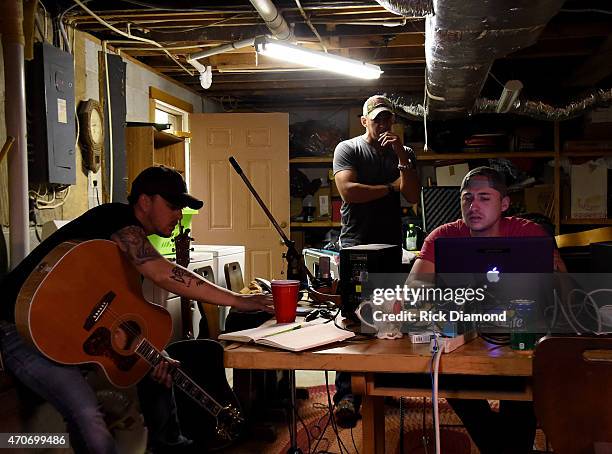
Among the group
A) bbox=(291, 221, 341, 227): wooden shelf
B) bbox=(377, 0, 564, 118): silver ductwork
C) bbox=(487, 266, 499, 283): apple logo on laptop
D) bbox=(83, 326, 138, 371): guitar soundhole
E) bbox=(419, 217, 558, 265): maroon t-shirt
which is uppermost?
bbox=(377, 0, 564, 118): silver ductwork

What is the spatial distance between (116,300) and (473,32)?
1.92 meters

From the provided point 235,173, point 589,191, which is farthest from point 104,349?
point 589,191

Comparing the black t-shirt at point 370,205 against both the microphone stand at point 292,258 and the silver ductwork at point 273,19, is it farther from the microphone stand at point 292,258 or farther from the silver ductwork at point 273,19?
the silver ductwork at point 273,19

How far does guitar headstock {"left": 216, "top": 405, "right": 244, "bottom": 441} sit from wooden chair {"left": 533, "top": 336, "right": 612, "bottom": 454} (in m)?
1.49

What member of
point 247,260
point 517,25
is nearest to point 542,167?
point 247,260

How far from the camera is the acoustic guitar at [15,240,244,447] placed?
189 cm

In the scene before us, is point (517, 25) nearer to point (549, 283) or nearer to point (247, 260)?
point (549, 283)

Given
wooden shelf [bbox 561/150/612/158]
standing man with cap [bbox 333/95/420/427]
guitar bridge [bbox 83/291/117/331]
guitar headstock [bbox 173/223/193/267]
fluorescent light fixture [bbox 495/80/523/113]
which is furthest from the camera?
wooden shelf [bbox 561/150/612/158]

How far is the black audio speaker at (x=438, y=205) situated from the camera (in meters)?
5.14

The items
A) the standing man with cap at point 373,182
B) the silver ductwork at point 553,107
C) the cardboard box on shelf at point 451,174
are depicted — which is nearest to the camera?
the standing man with cap at point 373,182

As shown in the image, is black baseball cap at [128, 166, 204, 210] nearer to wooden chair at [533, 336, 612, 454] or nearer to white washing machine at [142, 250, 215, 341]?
white washing machine at [142, 250, 215, 341]

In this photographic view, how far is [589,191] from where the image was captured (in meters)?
5.31

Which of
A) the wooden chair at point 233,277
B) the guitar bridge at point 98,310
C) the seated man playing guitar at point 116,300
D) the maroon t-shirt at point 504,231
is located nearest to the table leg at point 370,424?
the seated man playing guitar at point 116,300

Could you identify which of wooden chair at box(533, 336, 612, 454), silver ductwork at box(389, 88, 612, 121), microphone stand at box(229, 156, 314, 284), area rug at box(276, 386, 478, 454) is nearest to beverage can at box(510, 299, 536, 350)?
wooden chair at box(533, 336, 612, 454)
